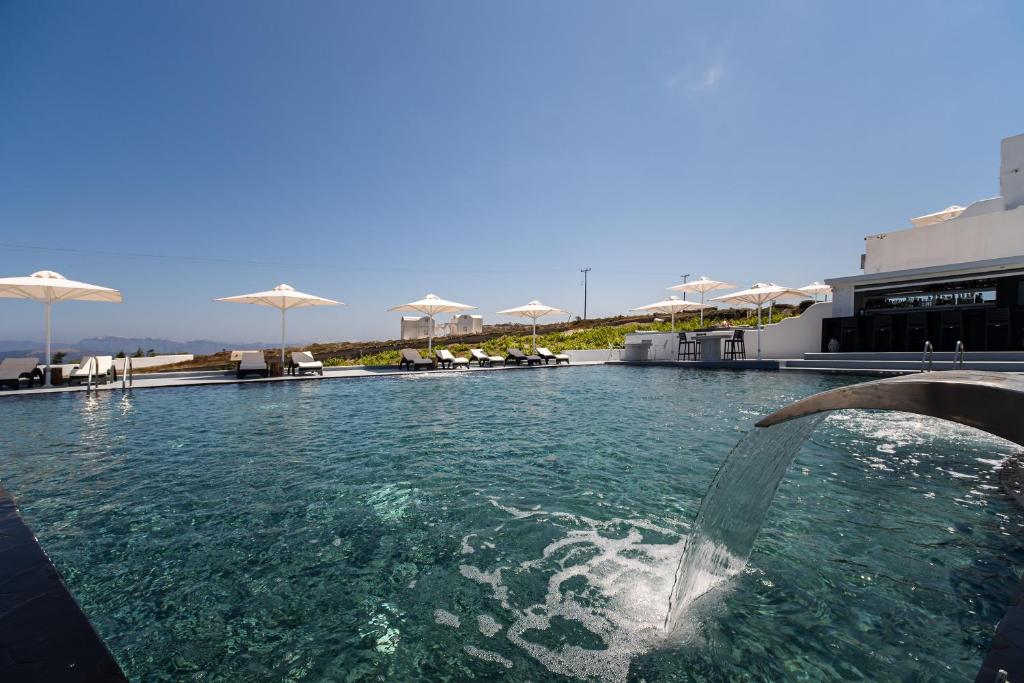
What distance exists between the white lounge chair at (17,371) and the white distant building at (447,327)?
22.5 m

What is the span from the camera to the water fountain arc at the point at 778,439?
50.6 inches

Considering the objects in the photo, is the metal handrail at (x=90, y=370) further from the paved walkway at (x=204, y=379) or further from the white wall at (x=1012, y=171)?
the white wall at (x=1012, y=171)

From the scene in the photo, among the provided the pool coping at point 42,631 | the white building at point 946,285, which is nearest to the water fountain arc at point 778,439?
the pool coping at point 42,631

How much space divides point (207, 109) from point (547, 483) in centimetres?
2133

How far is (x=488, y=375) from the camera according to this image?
15234mm

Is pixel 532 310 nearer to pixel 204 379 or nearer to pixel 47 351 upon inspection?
pixel 204 379

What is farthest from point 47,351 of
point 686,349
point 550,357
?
point 686,349

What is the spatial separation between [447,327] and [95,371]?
30155 mm

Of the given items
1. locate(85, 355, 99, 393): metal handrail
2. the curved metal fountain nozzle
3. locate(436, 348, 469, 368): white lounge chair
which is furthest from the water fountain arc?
locate(436, 348, 469, 368): white lounge chair

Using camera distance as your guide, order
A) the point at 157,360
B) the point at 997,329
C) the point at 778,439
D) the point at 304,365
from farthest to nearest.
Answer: the point at 157,360
the point at 304,365
the point at 997,329
the point at 778,439

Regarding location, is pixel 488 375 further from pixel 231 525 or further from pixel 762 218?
pixel 762 218

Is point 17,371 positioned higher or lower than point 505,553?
higher

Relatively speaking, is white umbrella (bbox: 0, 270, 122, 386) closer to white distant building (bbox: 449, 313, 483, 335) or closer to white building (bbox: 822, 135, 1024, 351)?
white building (bbox: 822, 135, 1024, 351)

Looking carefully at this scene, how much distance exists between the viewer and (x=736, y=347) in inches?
722
